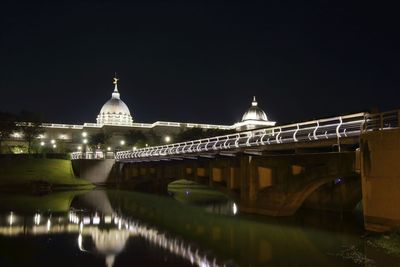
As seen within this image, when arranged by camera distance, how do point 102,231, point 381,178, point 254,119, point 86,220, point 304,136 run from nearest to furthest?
point 381,178 < point 304,136 < point 102,231 < point 86,220 < point 254,119

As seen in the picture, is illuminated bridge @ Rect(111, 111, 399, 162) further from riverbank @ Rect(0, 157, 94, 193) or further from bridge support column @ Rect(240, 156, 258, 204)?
riverbank @ Rect(0, 157, 94, 193)

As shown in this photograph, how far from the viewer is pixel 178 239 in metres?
29.3

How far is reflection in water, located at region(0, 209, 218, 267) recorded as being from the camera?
25344 millimetres

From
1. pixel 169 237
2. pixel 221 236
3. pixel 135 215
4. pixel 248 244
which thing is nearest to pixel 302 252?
pixel 248 244

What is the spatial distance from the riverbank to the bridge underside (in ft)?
113

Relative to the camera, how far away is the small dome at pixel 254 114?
16250cm

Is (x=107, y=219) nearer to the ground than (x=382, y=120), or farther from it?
nearer to the ground

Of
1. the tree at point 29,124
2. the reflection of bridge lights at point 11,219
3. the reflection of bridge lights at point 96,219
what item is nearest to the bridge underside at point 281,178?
the reflection of bridge lights at point 96,219

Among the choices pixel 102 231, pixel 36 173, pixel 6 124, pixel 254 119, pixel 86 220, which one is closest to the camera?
pixel 102 231

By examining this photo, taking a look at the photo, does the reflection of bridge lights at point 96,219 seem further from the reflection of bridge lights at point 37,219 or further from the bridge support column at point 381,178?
the bridge support column at point 381,178

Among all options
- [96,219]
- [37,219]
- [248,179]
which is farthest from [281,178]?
[37,219]

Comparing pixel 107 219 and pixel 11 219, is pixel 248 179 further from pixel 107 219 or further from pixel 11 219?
pixel 11 219

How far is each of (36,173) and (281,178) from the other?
190 ft

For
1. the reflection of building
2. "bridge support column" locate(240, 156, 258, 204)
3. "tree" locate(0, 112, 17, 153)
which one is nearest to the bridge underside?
"bridge support column" locate(240, 156, 258, 204)
